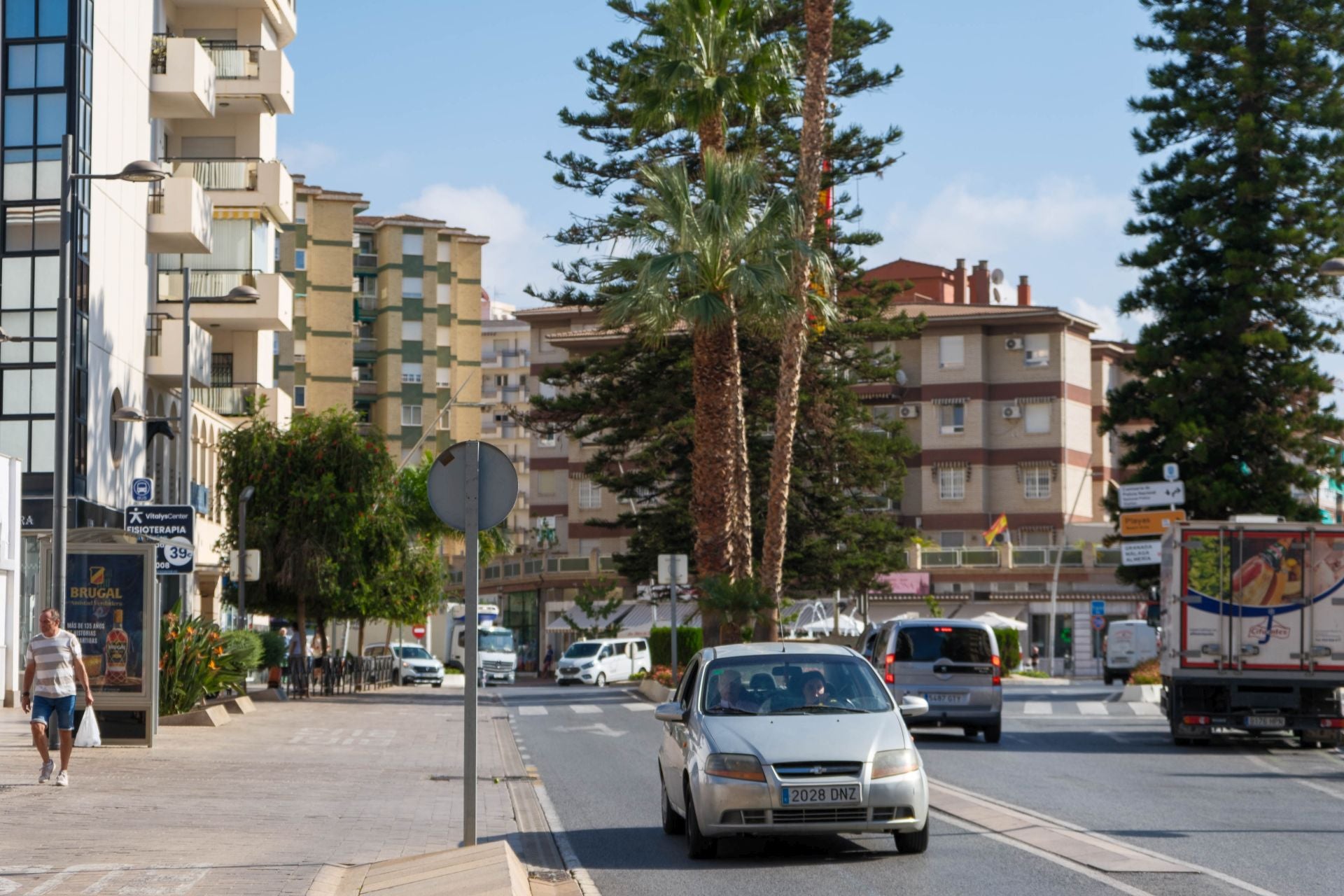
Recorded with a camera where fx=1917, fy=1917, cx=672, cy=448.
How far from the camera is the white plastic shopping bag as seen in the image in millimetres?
23016

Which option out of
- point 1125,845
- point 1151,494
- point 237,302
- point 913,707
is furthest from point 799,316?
point 1125,845

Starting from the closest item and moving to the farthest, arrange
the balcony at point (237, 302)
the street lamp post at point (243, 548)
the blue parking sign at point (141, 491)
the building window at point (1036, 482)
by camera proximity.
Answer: the blue parking sign at point (141, 491)
the street lamp post at point (243, 548)
the balcony at point (237, 302)
the building window at point (1036, 482)

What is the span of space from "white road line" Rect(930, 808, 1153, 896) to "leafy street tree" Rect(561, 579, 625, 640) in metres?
59.3

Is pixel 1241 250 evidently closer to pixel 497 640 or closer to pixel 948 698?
pixel 948 698

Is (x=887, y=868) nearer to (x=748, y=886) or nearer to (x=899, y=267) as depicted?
(x=748, y=886)

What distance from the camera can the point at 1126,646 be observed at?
212 ft

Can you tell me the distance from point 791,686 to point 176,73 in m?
35.5

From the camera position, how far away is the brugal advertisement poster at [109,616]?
23641 mm

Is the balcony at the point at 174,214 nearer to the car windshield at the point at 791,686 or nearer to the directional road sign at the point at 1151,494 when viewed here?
the directional road sign at the point at 1151,494

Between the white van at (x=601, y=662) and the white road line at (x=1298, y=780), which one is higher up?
the white road line at (x=1298, y=780)

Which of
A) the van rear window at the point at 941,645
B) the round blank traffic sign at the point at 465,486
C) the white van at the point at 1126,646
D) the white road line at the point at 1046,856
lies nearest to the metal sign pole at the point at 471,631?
the round blank traffic sign at the point at 465,486

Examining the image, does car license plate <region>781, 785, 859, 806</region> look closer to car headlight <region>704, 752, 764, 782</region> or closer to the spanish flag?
car headlight <region>704, 752, 764, 782</region>

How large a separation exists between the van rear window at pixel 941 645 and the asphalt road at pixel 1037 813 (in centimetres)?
122

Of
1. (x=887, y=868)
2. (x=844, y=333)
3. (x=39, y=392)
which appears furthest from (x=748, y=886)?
(x=844, y=333)
